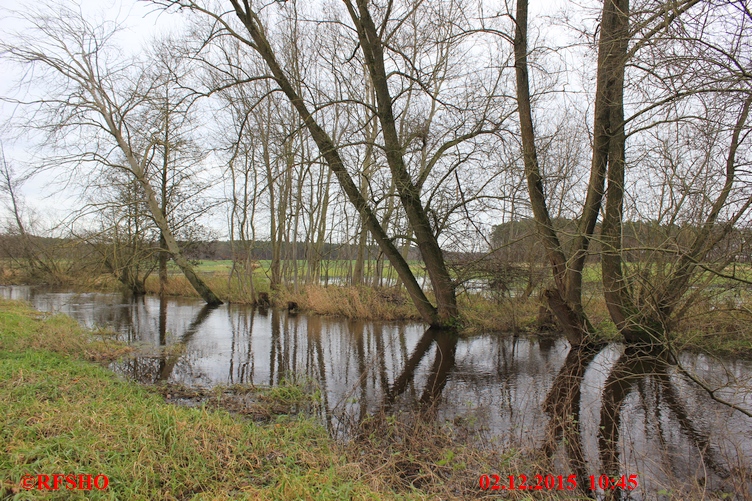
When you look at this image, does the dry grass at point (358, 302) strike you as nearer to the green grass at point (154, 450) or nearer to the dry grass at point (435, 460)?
the green grass at point (154, 450)

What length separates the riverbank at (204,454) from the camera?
369 centimetres

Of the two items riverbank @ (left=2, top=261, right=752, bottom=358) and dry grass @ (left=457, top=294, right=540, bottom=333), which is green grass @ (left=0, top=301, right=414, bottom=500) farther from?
dry grass @ (left=457, top=294, right=540, bottom=333)

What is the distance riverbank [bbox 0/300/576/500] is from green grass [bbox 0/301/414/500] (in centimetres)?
1

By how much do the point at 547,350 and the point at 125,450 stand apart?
9.63 meters

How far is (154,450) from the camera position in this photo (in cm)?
421

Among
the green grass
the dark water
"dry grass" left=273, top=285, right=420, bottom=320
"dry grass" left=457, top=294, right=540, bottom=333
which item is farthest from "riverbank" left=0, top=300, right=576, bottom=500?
"dry grass" left=273, top=285, right=420, bottom=320

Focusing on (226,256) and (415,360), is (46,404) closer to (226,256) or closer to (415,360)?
(415,360)

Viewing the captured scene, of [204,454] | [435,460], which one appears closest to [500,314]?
[435,460]

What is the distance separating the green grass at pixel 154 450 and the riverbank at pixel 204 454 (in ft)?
0.04

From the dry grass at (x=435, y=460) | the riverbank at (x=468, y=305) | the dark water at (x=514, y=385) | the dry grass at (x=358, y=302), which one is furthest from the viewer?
the dry grass at (x=358, y=302)

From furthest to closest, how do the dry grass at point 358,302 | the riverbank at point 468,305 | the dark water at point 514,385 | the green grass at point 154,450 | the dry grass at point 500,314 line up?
the dry grass at point 358,302 → the dry grass at point 500,314 → the riverbank at point 468,305 → the dark water at point 514,385 → the green grass at point 154,450

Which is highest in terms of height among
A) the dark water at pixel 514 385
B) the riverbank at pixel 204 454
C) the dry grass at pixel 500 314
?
the dry grass at pixel 500 314

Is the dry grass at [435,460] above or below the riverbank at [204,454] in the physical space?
below

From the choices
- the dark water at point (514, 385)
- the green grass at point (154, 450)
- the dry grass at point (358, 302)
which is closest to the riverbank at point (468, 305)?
the dry grass at point (358, 302)
